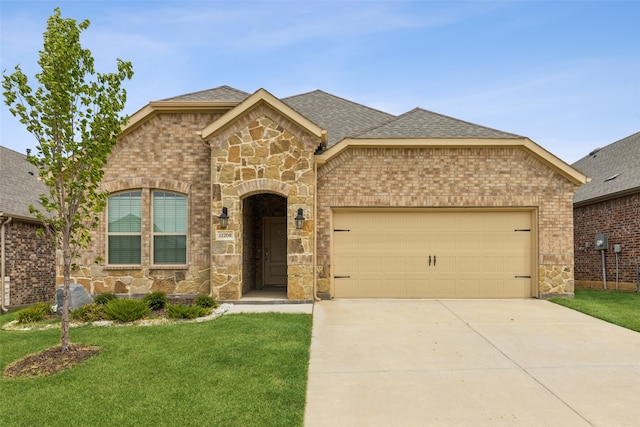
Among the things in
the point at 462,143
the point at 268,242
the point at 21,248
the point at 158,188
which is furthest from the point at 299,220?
the point at 21,248

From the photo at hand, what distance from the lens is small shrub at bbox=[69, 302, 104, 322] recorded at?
865cm

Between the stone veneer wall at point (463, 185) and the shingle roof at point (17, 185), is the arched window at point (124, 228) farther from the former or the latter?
the stone veneer wall at point (463, 185)

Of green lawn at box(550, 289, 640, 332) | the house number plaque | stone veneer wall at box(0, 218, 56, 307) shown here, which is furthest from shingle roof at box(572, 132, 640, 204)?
stone veneer wall at box(0, 218, 56, 307)

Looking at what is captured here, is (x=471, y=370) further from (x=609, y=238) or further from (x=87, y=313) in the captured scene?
(x=609, y=238)

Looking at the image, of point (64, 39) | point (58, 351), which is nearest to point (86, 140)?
point (64, 39)

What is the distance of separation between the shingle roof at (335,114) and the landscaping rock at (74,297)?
24.0ft

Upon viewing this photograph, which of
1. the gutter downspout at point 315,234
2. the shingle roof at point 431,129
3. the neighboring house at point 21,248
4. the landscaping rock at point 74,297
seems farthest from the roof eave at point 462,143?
the neighboring house at point 21,248

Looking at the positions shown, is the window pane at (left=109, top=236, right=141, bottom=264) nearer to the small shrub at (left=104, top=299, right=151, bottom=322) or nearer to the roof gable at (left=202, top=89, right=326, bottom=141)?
the small shrub at (left=104, top=299, right=151, bottom=322)

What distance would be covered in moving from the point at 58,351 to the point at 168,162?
589cm

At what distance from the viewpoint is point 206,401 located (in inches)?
176

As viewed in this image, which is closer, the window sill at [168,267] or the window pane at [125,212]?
the window sill at [168,267]

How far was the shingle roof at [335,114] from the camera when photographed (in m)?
13.4

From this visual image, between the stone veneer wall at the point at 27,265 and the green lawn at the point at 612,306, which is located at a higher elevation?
the stone veneer wall at the point at 27,265

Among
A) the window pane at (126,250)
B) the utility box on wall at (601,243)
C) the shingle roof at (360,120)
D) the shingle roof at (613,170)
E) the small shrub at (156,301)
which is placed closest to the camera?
the small shrub at (156,301)
